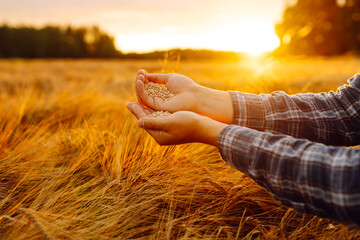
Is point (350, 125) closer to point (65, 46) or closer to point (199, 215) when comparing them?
point (199, 215)

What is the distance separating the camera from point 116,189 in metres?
1.21

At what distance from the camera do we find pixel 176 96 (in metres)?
1.44

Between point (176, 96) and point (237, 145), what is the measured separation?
0.58 meters

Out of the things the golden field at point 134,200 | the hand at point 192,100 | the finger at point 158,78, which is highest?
the finger at point 158,78

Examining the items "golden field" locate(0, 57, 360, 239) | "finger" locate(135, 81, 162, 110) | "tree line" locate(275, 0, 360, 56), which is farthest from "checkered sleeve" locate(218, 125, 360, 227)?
"tree line" locate(275, 0, 360, 56)

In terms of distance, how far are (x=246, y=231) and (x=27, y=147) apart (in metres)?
1.12

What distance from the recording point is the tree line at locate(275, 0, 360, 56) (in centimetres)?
2420

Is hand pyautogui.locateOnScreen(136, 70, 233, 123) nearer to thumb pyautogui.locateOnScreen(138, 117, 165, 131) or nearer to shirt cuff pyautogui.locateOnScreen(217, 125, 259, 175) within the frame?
thumb pyautogui.locateOnScreen(138, 117, 165, 131)

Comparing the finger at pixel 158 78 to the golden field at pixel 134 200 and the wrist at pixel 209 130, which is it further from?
the wrist at pixel 209 130

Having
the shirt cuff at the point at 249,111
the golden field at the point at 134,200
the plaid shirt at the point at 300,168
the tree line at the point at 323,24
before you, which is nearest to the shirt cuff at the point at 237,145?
the plaid shirt at the point at 300,168

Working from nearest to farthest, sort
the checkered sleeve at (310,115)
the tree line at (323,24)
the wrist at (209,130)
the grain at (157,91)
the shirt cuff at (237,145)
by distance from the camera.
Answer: the shirt cuff at (237,145), the wrist at (209,130), the checkered sleeve at (310,115), the grain at (157,91), the tree line at (323,24)

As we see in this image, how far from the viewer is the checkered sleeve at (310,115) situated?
1.34 m

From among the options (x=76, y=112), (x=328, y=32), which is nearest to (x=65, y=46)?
(x=328, y=32)

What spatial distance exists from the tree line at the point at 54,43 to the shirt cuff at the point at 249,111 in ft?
139
